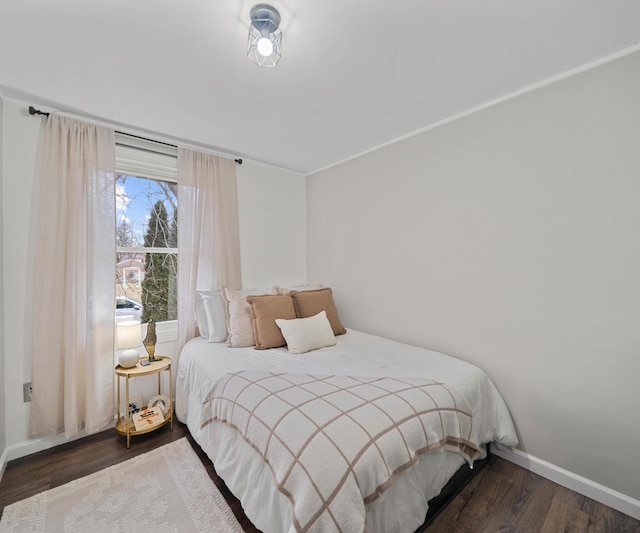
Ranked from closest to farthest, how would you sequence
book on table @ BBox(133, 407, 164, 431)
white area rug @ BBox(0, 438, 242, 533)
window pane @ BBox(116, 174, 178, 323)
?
white area rug @ BBox(0, 438, 242, 533) → book on table @ BBox(133, 407, 164, 431) → window pane @ BBox(116, 174, 178, 323)

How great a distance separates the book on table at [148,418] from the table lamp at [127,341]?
Answer: 0.42 m

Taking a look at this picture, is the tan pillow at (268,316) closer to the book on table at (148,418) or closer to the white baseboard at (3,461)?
the book on table at (148,418)

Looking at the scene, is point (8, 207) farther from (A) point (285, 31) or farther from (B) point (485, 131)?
(B) point (485, 131)

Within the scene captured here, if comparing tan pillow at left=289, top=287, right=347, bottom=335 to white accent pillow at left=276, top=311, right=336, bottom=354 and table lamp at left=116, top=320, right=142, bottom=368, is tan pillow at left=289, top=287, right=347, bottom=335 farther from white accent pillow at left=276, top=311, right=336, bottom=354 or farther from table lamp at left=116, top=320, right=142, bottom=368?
table lamp at left=116, top=320, right=142, bottom=368

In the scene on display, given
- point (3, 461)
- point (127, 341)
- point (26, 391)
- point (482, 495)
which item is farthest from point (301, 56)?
point (3, 461)

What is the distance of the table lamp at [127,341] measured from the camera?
2225mm

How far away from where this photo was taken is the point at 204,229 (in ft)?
9.09

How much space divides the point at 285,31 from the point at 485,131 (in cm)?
156

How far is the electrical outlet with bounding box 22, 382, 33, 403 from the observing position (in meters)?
2.02

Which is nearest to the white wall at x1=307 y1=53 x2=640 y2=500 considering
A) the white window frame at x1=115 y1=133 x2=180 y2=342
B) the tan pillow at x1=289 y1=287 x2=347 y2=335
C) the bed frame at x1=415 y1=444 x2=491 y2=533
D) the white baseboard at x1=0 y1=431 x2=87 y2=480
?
the bed frame at x1=415 y1=444 x2=491 y2=533

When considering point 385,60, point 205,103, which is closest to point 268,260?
point 205,103

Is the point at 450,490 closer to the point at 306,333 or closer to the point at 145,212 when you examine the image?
the point at 306,333

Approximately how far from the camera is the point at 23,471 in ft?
6.19

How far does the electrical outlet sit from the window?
0.73 meters
